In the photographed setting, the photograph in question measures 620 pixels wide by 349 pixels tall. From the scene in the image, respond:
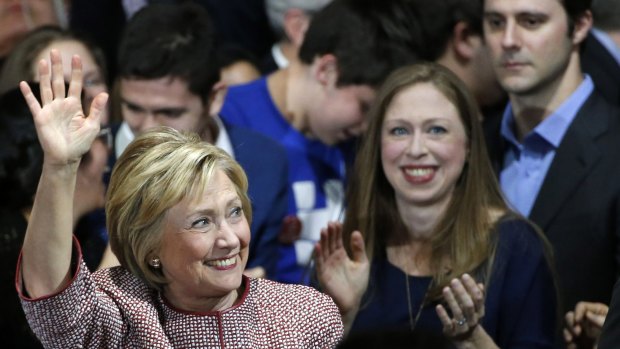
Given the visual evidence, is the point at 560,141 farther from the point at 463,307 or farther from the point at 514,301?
the point at 463,307

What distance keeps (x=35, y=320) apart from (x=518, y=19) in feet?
7.61

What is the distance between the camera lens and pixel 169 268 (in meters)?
2.76

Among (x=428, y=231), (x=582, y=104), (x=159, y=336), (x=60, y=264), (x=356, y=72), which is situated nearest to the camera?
(x=60, y=264)

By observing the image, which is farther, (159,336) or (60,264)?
(159,336)

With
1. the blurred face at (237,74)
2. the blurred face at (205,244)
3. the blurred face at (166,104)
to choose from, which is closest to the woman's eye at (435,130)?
the blurred face at (166,104)

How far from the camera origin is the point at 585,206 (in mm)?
3984

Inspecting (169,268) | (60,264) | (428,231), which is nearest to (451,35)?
(428,231)

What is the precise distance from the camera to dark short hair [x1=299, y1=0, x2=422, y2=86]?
4633 millimetres

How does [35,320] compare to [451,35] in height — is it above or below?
above

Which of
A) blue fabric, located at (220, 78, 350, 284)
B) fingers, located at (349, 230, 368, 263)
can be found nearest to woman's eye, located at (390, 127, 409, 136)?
fingers, located at (349, 230, 368, 263)

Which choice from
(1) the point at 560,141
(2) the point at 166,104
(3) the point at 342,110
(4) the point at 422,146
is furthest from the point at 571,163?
(2) the point at 166,104

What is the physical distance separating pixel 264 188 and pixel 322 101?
503 millimetres

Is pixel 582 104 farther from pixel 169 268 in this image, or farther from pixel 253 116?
pixel 169 268

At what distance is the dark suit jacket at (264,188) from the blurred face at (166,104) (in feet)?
0.55
